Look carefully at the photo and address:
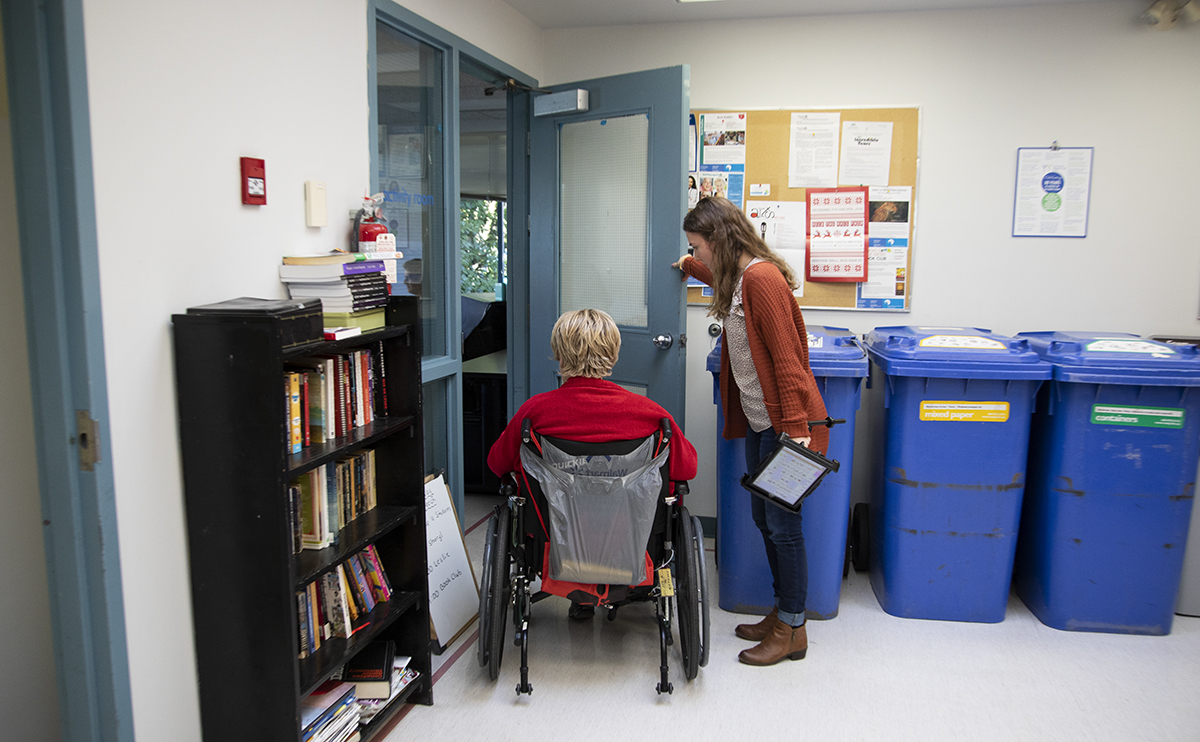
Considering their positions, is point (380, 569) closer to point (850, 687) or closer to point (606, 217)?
point (850, 687)

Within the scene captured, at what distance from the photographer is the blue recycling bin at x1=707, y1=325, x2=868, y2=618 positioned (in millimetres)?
2824

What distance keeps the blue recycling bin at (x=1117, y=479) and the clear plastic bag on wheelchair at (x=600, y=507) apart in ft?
5.21

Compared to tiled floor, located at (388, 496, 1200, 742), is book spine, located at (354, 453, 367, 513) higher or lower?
higher

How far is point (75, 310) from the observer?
1477 mm

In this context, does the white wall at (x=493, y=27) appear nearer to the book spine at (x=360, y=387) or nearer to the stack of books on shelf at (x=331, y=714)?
the book spine at (x=360, y=387)

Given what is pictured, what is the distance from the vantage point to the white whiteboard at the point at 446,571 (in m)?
2.68

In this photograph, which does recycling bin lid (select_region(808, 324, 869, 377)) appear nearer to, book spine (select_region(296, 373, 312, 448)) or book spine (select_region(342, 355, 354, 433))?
book spine (select_region(342, 355, 354, 433))

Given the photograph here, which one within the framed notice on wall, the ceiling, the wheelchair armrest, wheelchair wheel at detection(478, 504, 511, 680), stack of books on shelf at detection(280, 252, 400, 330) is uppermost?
the ceiling

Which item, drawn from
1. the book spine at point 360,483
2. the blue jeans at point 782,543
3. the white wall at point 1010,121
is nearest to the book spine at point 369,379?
the book spine at point 360,483

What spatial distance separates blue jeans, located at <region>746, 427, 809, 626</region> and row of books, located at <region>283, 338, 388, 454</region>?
4.02 feet

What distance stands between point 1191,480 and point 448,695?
263 cm

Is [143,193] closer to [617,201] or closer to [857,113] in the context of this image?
[617,201]

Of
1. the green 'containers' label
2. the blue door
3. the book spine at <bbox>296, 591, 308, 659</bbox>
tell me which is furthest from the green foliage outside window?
the green 'containers' label

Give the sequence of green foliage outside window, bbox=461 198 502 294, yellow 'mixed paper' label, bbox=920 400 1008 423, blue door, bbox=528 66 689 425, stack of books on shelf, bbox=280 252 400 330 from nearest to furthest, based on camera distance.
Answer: stack of books on shelf, bbox=280 252 400 330 → yellow 'mixed paper' label, bbox=920 400 1008 423 → blue door, bbox=528 66 689 425 → green foliage outside window, bbox=461 198 502 294
